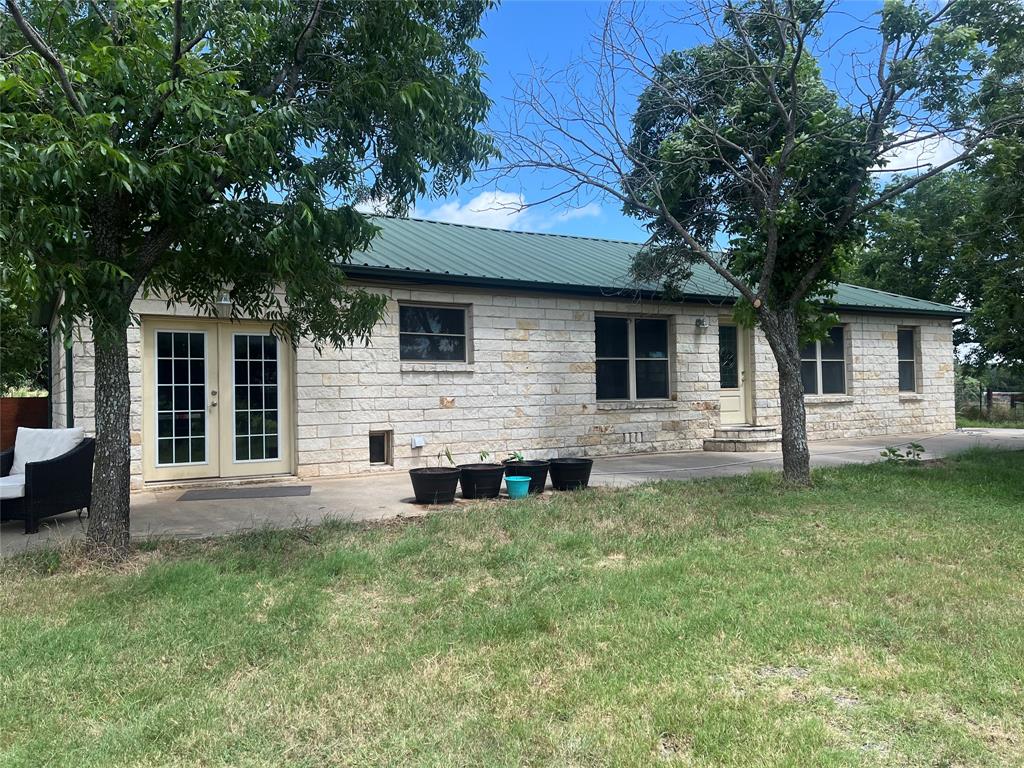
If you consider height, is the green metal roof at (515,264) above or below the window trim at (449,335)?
above

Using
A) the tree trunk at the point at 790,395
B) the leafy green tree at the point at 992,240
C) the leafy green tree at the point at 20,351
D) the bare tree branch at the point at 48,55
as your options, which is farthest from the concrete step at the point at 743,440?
the leafy green tree at the point at 20,351

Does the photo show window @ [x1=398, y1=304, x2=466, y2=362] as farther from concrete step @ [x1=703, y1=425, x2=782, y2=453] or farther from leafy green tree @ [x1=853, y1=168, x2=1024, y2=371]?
leafy green tree @ [x1=853, y1=168, x2=1024, y2=371]

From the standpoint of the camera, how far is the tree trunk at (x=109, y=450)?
A: 5.22m

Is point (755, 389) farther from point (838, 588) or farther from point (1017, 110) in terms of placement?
point (838, 588)

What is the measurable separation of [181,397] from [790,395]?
25.0ft

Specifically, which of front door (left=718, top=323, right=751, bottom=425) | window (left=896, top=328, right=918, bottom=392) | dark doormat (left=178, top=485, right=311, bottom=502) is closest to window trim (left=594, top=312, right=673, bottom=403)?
front door (left=718, top=323, right=751, bottom=425)

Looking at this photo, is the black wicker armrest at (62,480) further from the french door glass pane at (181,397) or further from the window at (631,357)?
the window at (631,357)

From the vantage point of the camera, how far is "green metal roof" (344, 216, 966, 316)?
10203 millimetres

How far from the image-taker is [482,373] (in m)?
10.8

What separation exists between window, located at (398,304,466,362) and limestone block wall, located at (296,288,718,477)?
195 mm

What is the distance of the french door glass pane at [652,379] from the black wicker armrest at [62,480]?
28.4 ft

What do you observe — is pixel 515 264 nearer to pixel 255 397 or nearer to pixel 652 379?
pixel 652 379

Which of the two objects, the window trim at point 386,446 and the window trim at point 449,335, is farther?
the window trim at point 449,335

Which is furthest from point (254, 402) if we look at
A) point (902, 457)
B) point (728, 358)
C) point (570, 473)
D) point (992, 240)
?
point (992, 240)
